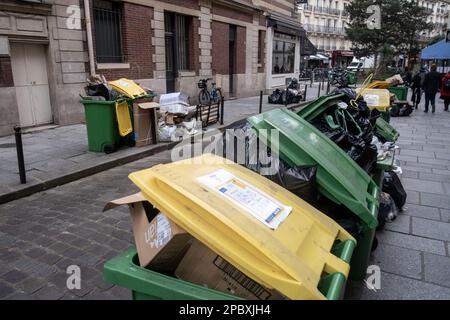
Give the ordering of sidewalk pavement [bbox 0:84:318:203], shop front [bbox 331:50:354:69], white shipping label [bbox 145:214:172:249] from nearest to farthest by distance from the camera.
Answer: white shipping label [bbox 145:214:172:249]
sidewalk pavement [bbox 0:84:318:203]
shop front [bbox 331:50:354:69]

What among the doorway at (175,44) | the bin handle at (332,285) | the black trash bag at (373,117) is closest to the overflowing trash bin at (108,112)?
the black trash bag at (373,117)

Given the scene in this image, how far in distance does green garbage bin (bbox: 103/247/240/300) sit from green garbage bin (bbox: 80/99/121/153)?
5499mm

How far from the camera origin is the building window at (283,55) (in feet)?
78.3

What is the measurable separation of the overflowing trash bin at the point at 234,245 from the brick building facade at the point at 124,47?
8278mm

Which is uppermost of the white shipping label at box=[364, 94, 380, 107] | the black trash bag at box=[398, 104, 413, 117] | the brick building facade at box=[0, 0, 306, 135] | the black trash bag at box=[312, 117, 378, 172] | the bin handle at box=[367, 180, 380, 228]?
the brick building facade at box=[0, 0, 306, 135]

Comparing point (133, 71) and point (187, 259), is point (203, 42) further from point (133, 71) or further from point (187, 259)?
point (187, 259)

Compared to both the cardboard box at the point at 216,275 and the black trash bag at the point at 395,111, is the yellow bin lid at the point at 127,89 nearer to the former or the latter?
the cardboard box at the point at 216,275

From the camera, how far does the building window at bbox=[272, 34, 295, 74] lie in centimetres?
2388

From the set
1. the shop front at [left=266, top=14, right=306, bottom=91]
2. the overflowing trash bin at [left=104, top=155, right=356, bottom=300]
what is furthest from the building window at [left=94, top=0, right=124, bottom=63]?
the shop front at [left=266, top=14, right=306, bottom=91]

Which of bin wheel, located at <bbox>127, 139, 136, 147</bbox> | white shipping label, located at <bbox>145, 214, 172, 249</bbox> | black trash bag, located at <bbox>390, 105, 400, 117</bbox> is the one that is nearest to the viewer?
white shipping label, located at <bbox>145, 214, 172, 249</bbox>

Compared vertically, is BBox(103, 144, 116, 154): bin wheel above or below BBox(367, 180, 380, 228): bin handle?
below

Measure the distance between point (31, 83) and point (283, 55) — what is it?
19.4 meters

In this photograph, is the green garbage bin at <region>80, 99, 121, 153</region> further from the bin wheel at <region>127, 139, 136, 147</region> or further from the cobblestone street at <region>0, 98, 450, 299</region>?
the cobblestone street at <region>0, 98, 450, 299</region>

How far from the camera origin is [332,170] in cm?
274
